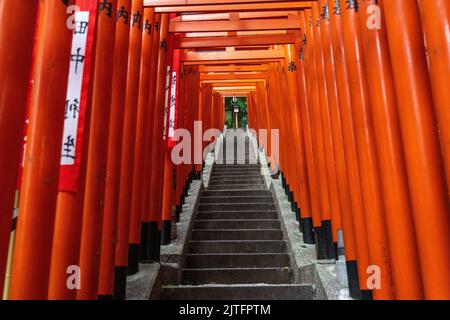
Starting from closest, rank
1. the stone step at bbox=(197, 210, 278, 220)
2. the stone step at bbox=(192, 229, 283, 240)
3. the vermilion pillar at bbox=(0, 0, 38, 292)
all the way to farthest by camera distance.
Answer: the vermilion pillar at bbox=(0, 0, 38, 292) < the stone step at bbox=(192, 229, 283, 240) < the stone step at bbox=(197, 210, 278, 220)

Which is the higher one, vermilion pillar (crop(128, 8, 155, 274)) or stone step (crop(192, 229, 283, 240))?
vermilion pillar (crop(128, 8, 155, 274))

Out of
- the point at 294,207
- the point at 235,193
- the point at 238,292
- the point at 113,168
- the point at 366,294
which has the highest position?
the point at 235,193

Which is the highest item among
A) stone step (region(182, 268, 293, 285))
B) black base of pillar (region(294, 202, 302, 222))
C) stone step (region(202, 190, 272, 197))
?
stone step (region(202, 190, 272, 197))

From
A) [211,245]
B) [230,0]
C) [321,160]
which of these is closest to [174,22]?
[230,0]

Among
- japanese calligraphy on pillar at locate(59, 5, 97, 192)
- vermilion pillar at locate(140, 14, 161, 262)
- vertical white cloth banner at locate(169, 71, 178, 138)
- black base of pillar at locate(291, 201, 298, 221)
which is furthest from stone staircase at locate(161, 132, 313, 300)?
japanese calligraphy on pillar at locate(59, 5, 97, 192)

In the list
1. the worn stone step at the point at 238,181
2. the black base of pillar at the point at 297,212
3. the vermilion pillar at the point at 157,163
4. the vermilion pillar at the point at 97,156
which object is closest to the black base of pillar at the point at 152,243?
the vermilion pillar at the point at 157,163

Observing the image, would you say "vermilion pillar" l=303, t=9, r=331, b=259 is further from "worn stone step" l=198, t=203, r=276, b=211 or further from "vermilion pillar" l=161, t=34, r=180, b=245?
"worn stone step" l=198, t=203, r=276, b=211

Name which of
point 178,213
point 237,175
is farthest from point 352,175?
point 237,175

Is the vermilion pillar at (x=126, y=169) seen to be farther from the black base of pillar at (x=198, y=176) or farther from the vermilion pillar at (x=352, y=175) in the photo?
the black base of pillar at (x=198, y=176)

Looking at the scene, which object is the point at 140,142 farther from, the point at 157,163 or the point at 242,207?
the point at 242,207

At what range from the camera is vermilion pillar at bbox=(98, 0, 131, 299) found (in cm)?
275

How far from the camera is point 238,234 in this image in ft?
17.8

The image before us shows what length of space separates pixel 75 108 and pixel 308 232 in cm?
358

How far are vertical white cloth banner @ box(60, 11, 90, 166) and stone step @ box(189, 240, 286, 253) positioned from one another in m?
3.36
